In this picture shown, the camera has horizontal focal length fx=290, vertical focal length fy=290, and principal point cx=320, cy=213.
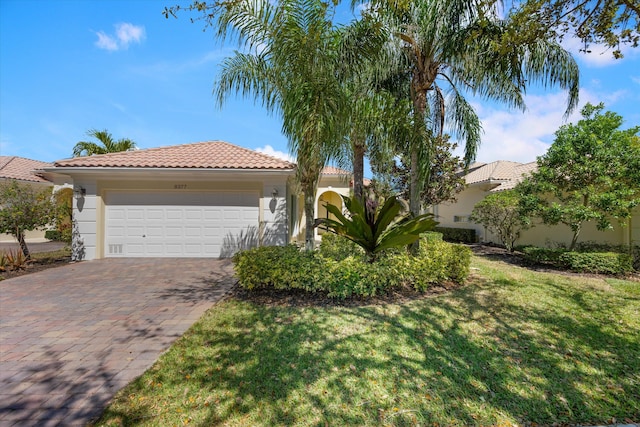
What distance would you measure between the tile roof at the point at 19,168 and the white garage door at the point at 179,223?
11.9m

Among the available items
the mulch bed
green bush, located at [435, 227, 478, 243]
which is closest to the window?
green bush, located at [435, 227, 478, 243]

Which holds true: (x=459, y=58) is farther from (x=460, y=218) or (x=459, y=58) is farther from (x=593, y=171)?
(x=460, y=218)

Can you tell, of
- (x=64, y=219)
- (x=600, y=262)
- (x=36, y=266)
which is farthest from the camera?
(x=64, y=219)

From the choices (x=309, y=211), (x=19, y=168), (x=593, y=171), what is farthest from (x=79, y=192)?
(x=593, y=171)

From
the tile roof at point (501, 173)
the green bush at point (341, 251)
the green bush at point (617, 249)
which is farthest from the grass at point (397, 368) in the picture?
the tile roof at point (501, 173)

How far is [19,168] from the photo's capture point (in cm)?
2045

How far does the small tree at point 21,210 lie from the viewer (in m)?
9.74

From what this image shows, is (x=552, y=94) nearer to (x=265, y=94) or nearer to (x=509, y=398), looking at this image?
(x=265, y=94)

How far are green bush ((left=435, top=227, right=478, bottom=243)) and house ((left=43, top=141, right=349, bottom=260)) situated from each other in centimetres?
1255

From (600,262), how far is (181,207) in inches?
571

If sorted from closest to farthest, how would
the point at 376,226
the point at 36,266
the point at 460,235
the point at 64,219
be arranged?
the point at 376,226 < the point at 36,266 < the point at 64,219 < the point at 460,235

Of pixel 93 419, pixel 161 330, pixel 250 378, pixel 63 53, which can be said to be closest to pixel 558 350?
pixel 250 378

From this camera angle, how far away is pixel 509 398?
3.15m

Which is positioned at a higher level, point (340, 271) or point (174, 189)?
point (174, 189)
